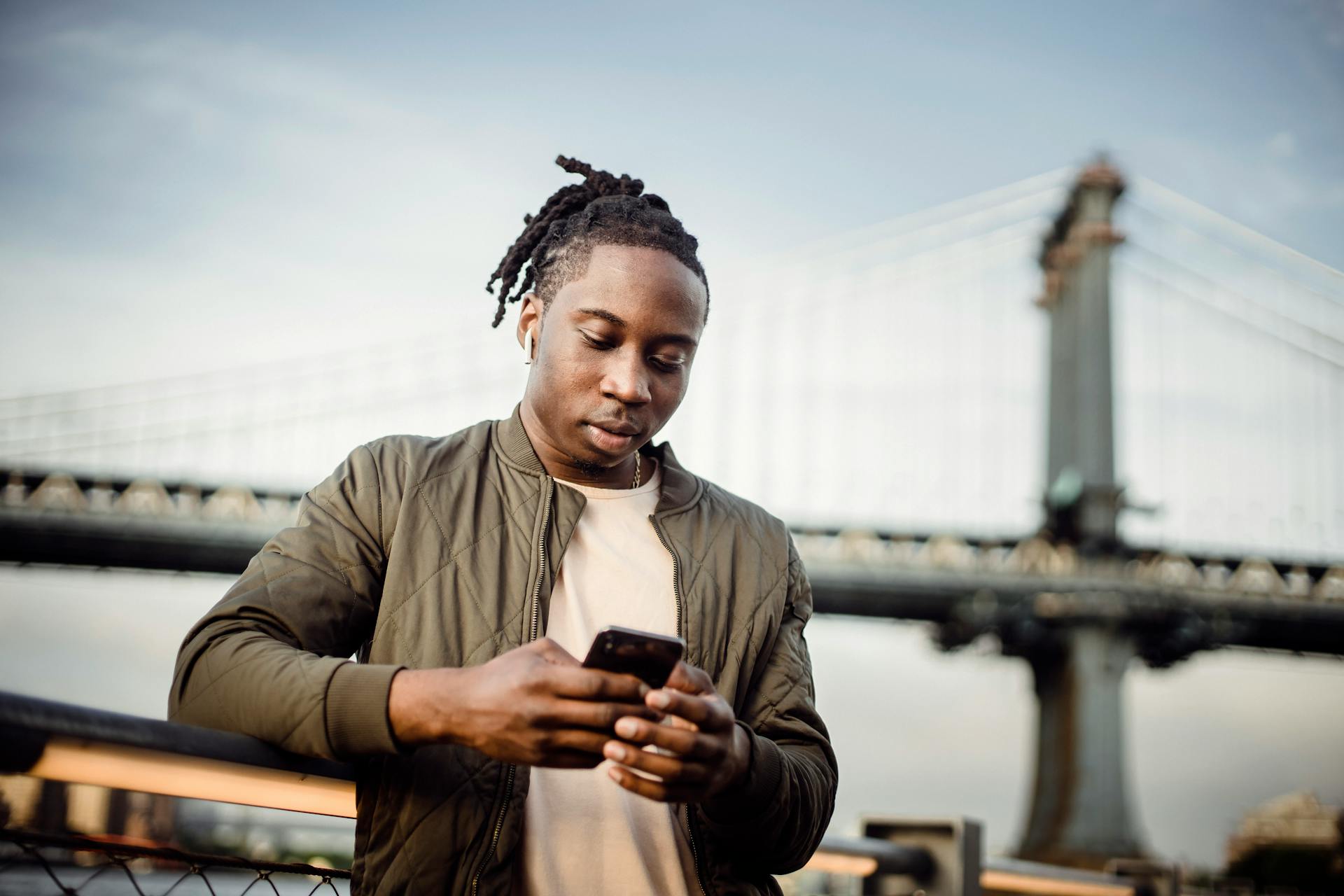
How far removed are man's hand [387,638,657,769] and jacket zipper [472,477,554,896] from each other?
146 millimetres

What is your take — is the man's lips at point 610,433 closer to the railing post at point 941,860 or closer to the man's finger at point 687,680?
the man's finger at point 687,680

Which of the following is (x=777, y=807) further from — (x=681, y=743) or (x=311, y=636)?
(x=311, y=636)

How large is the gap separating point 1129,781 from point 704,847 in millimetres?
13484

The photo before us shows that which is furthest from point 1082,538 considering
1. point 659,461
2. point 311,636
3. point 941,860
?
point 311,636

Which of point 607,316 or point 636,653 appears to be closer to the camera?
point 636,653

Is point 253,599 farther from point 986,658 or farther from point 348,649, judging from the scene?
point 986,658

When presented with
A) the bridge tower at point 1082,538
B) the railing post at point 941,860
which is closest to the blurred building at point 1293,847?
the bridge tower at point 1082,538

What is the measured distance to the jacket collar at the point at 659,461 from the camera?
1.22 m

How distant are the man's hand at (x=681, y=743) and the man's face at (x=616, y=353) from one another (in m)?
0.34

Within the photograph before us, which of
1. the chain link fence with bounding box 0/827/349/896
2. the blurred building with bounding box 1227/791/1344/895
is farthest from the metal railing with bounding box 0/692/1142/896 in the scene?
the blurred building with bounding box 1227/791/1344/895

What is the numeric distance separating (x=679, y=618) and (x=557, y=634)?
111 mm

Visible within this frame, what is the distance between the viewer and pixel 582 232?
1275 mm

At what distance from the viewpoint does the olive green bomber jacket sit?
93cm

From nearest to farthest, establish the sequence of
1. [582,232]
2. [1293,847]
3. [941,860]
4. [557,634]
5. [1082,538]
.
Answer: [557,634]
[582,232]
[941,860]
[1293,847]
[1082,538]
